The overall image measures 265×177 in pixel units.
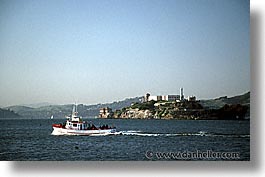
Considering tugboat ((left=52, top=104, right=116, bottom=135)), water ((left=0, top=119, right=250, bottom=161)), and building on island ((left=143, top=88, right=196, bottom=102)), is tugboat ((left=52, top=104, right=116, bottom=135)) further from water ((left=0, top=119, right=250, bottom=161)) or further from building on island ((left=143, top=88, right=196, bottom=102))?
building on island ((left=143, top=88, right=196, bottom=102))

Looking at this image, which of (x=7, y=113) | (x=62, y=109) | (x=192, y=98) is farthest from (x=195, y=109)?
(x=7, y=113)

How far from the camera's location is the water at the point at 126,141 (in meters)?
2.57

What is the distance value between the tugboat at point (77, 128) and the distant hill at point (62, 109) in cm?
3

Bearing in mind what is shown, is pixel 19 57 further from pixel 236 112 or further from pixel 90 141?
pixel 236 112

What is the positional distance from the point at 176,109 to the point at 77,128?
0.55 metres

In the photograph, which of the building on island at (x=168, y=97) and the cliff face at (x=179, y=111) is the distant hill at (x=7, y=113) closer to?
the cliff face at (x=179, y=111)

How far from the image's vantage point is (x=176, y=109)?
2.67 m

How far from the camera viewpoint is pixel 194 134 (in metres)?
2.60

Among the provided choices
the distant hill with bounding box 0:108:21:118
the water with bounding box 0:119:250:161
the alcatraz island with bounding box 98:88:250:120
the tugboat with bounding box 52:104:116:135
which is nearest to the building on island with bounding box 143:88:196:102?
the alcatraz island with bounding box 98:88:250:120

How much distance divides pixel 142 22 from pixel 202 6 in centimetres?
33

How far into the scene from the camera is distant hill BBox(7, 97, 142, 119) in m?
2.58

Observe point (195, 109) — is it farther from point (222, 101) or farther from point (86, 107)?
point (86, 107)

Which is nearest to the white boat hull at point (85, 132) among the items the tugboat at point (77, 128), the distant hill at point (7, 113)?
the tugboat at point (77, 128)

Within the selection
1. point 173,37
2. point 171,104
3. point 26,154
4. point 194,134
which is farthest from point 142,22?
point 26,154
